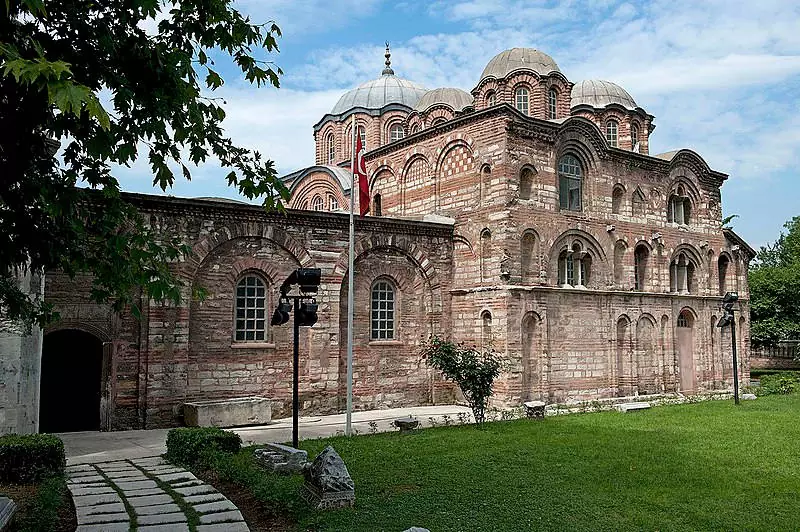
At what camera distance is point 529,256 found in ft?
61.7

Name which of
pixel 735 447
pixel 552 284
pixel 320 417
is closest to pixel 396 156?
pixel 552 284

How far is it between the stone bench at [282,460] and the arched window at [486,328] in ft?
30.0

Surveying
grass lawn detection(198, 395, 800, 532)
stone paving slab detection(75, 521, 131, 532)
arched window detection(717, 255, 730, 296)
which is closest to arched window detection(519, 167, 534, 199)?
grass lawn detection(198, 395, 800, 532)

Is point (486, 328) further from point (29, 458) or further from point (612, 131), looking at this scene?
point (29, 458)

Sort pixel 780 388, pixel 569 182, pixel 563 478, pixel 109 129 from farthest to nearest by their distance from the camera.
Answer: pixel 780 388, pixel 569 182, pixel 563 478, pixel 109 129

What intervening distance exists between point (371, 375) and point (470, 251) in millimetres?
4351

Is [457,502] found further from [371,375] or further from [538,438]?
[371,375]

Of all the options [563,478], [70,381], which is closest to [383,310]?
[70,381]

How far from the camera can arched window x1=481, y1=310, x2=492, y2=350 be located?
18172 millimetres

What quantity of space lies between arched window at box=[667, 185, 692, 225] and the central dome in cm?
1120

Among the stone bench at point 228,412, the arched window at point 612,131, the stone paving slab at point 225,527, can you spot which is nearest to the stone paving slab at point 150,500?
the stone paving slab at point 225,527

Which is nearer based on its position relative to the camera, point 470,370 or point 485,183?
point 470,370

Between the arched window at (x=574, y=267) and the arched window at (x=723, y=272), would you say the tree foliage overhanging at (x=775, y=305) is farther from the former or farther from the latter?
the arched window at (x=574, y=267)

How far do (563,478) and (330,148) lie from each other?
73.3 ft
